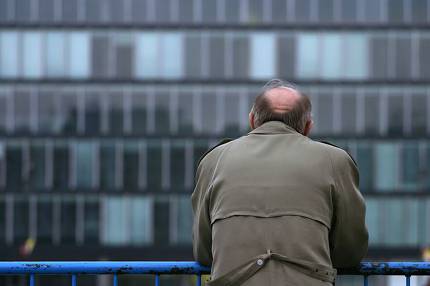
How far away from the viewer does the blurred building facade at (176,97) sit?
42.2 m

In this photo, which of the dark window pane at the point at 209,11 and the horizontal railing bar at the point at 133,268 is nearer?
the horizontal railing bar at the point at 133,268

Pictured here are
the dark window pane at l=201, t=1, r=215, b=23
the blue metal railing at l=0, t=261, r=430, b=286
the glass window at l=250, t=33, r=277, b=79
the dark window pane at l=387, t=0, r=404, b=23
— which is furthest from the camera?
the glass window at l=250, t=33, r=277, b=79

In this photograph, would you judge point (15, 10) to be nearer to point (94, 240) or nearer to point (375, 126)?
point (94, 240)

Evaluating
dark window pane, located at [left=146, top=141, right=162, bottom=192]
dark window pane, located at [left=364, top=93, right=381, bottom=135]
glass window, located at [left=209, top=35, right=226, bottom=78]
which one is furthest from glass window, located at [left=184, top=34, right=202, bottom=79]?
dark window pane, located at [left=364, top=93, right=381, bottom=135]

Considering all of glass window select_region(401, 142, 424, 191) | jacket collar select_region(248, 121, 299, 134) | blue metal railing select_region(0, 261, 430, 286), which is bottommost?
glass window select_region(401, 142, 424, 191)

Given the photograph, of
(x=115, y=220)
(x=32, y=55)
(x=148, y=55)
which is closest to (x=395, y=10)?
(x=148, y=55)

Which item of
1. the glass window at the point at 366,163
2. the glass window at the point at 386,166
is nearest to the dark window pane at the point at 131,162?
the glass window at the point at 366,163

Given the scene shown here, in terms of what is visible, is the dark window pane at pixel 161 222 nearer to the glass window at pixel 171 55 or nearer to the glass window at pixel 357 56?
the glass window at pixel 171 55

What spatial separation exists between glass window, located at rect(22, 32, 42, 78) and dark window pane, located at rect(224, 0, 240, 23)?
31.5ft

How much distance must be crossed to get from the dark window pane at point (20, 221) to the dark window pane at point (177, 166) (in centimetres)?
767

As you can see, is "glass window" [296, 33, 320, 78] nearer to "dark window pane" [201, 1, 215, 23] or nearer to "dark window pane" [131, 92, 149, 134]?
"dark window pane" [201, 1, 215, 23]

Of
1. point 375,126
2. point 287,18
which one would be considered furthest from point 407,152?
point 287,18

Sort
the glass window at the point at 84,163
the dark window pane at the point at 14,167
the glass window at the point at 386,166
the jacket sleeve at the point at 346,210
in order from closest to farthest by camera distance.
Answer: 1. the jacket sleeve at the point at 346,210
2. the dark window pane at the point at 14,167
3. the glass window at the point at 386,166
4. the glass window at the point at 84,163

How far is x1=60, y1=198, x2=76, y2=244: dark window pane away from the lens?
140 ft
